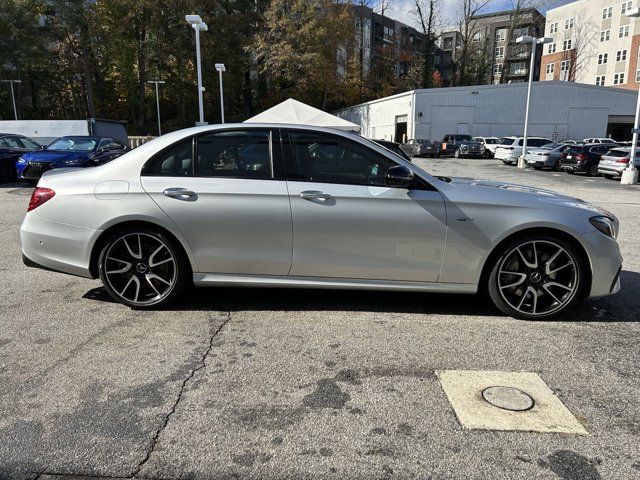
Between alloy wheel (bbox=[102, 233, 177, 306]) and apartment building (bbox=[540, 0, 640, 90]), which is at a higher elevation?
apartment building (bbox=[540, 0, 640, 90])

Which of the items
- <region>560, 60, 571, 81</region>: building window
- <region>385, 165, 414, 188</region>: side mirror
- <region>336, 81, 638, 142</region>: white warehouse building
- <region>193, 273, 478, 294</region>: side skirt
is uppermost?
<region>560, 60, 571, 81</region>: building window

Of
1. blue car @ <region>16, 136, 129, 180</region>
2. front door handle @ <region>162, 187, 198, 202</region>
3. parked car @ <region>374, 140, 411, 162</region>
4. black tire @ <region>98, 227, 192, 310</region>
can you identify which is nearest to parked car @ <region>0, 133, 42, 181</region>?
blue car @ <region>16, 136, 129, 180</region>

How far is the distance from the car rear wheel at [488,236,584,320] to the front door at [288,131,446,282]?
0.59 meters

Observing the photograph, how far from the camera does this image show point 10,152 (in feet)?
51.3

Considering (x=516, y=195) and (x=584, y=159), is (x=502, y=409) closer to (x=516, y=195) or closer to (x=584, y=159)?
(x=516, y=195)

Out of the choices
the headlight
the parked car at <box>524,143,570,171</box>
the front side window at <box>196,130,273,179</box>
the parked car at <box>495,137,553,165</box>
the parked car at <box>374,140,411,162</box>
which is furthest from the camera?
the parked car at <box>495,137,553,165</box>

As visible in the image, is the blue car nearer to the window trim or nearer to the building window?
the window trim

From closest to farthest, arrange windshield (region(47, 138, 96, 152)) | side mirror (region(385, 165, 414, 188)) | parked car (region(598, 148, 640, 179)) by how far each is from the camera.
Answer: side mirror (region(385, 165, 414, 188)), windshield (region(47, 138, 96, 152)), parked car (region(598, 148, 640, 179))

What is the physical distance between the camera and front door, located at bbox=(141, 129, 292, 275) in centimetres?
418

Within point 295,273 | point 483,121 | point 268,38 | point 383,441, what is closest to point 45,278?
point 295,273

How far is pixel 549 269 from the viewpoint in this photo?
4.23 metres

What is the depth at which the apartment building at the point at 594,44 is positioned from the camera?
58.1m

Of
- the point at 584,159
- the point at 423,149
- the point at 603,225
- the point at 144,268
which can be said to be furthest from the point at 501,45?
the point at 144,268

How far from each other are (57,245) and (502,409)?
3.87 meters
